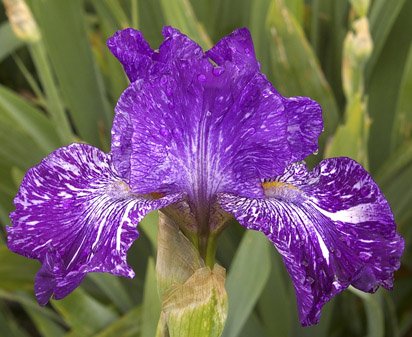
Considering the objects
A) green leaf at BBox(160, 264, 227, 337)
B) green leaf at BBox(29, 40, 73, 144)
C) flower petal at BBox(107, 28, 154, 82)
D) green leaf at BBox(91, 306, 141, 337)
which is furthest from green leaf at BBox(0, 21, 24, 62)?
green leaf at BBox(160, 264, 227, 337)

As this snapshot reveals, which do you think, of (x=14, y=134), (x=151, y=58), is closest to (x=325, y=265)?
(x=151, y=58)

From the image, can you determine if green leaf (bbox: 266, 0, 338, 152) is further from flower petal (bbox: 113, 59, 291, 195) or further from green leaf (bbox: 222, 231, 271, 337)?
flower petal (bbox: 113, 59, 291, 195)

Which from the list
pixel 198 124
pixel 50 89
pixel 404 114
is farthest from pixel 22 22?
pixel 404 114

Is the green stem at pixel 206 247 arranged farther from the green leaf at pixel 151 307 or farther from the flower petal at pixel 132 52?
the green leaf at pixel 151 307

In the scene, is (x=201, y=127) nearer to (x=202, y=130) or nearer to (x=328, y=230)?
(x=202, y=130)

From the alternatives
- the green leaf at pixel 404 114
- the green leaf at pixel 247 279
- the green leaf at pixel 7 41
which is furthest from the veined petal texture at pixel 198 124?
the green leaf at pixel 7 41

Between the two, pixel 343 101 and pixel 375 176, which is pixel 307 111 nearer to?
pixel 375 176

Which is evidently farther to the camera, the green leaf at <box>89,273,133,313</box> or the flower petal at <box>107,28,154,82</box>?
the green leaf at <box>89,273,133,313</box>
